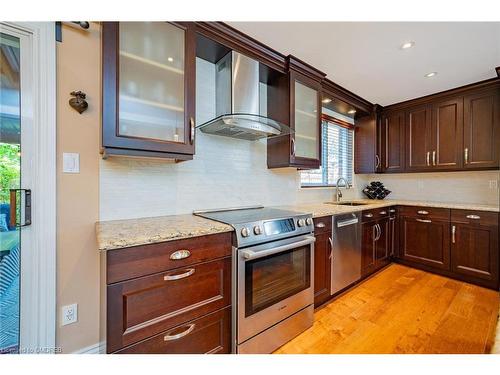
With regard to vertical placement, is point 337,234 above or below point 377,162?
below

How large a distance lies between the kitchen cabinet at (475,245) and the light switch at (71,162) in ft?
12.5

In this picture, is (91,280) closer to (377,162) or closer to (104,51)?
(104,51)

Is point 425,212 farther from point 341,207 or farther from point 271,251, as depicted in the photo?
point 271,251

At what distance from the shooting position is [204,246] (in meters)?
1.31

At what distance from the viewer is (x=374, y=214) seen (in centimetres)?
275

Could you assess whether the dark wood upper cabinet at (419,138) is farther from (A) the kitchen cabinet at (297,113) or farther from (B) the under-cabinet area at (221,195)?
(A) the kitchen cabinet at (297,113)

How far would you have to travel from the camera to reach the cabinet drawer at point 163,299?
3.48 ft

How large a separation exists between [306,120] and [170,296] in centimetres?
203

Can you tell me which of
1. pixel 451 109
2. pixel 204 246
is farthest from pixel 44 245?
pixel 451 109

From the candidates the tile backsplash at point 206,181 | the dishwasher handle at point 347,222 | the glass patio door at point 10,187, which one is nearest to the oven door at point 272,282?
the dishwasher handle at point 347,222

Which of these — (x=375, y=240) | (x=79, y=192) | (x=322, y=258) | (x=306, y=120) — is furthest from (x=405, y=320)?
(x=79, y=192)

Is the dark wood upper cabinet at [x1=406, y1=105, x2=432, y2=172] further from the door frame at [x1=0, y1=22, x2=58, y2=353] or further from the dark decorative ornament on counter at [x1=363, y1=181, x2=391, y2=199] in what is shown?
the door frame at [x1=0, y1=22, x2=58, y2=353]
